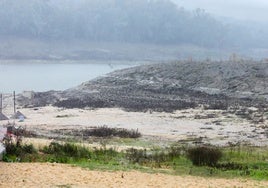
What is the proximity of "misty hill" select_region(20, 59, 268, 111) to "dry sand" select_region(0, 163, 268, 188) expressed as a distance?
3148 centimetres

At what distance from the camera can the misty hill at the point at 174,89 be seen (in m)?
52.3

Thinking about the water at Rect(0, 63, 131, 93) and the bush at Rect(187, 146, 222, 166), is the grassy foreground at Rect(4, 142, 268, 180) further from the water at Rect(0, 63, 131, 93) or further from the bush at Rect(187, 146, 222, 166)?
the water at Rect(0, 63, 131, 93)

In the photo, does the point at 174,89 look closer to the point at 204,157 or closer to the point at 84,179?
the point at 204,157

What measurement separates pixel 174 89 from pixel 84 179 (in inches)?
1897

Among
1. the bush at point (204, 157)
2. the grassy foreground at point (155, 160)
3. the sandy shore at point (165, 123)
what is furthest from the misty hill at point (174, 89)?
the bush at point (204, 157)

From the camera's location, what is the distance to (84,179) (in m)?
15.3

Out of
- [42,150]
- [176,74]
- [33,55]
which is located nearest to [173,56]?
[33,55]

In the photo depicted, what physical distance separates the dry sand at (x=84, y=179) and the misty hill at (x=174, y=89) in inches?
1239

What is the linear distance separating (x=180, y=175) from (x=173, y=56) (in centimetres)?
14254

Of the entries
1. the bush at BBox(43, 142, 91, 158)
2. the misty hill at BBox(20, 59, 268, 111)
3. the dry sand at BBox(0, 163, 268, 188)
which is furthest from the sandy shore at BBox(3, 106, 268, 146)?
the dry sand at BBox(0, 163, 268, 188)

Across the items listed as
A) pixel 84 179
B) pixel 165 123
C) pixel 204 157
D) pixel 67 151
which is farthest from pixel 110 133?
pixel 84 179

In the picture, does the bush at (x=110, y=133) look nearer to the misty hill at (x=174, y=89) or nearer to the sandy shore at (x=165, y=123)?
the sandy shore at (x=165, y=123)

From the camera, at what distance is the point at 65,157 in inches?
772

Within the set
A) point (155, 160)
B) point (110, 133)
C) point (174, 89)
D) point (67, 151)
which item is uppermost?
point (174, 89)
